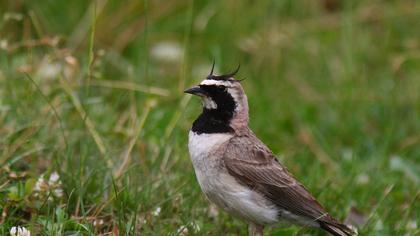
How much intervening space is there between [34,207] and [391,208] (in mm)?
2468

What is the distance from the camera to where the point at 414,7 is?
10.6 meters

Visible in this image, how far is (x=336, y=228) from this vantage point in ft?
18.7

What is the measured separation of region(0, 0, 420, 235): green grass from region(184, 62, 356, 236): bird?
0.87 ft

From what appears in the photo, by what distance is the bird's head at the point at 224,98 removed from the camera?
18.8 ft

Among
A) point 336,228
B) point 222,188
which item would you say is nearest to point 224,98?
point 222,188

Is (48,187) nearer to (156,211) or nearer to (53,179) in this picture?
(53,179)

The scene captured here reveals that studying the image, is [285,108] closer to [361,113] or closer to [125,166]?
[361,113]

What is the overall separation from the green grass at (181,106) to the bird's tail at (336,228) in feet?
0.69

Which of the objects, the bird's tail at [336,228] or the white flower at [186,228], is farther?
the bird's tail at [336,228]

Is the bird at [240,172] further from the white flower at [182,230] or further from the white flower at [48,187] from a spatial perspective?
the white flower at [48,187]

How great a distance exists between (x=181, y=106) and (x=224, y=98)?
5.17ft

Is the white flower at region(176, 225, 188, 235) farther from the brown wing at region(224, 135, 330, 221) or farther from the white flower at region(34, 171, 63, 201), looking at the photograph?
the white flower at region(34, 171, 63, 201)

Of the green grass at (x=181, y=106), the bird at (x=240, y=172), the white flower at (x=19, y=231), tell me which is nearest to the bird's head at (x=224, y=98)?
the bird at (x=240, y=172)

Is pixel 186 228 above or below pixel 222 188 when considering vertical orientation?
below
